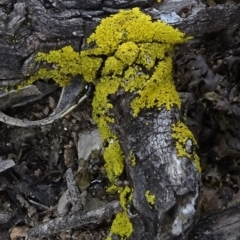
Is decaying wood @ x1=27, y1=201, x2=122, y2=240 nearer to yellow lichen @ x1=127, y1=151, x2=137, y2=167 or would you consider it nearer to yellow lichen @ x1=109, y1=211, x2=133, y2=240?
yellow lichen @ x1=109, y1=211, x2=133, y2=240

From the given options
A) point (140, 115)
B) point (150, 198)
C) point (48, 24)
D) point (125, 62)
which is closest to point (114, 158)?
point (140, 115)

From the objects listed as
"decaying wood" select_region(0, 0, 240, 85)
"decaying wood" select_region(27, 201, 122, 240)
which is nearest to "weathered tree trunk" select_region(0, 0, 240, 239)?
"decaying wood" select_region(0, 0, 240, 85)

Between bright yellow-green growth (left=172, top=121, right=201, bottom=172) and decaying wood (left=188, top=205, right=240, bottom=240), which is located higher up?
bright yellow-green growth (left=172, top=121, right=201, bottom=172)

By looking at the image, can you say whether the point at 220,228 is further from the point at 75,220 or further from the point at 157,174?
the point at 75,220

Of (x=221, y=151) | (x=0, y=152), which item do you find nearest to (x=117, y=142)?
(x=221, y=151)

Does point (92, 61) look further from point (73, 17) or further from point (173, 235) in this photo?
point (173, 235)

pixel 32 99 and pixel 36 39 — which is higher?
pixel 36 39
